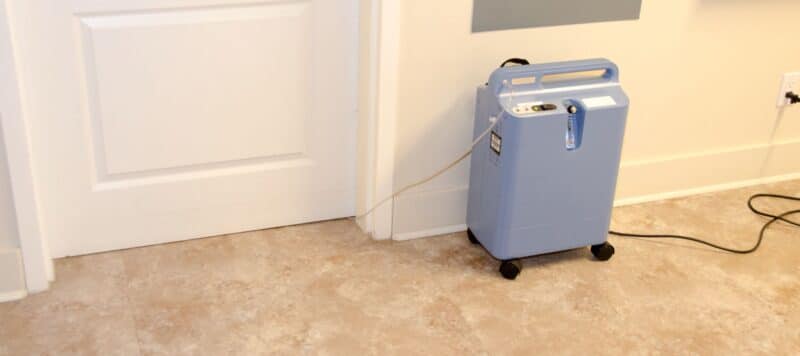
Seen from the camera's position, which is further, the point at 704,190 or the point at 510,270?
the point at 704,190

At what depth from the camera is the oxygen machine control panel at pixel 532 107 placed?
2180 mm

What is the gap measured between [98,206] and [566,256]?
48.7 inches

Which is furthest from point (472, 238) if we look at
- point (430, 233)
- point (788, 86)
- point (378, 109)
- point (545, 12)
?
point (788, 86)

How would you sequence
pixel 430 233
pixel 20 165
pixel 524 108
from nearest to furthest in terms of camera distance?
pixel 20 165 → pixel 524 108 → pixel 430 233

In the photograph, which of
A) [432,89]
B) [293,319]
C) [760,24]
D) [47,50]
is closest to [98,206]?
[47,50]

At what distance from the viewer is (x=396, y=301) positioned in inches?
88.2

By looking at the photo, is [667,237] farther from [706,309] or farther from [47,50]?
[47,50]

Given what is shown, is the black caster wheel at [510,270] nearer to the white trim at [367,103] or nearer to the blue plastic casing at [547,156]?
the blue plastic casing at [547,156]

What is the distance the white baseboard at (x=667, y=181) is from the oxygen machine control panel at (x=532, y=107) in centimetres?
43

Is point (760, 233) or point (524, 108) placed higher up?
point (524, 108)

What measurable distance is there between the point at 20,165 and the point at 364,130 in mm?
860

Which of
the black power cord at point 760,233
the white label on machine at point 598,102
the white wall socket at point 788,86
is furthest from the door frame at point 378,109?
the white wall socket at point 788,86

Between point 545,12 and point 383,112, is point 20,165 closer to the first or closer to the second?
point 383,112

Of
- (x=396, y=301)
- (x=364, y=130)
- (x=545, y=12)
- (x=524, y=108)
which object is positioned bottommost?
(x=396, y=301)
